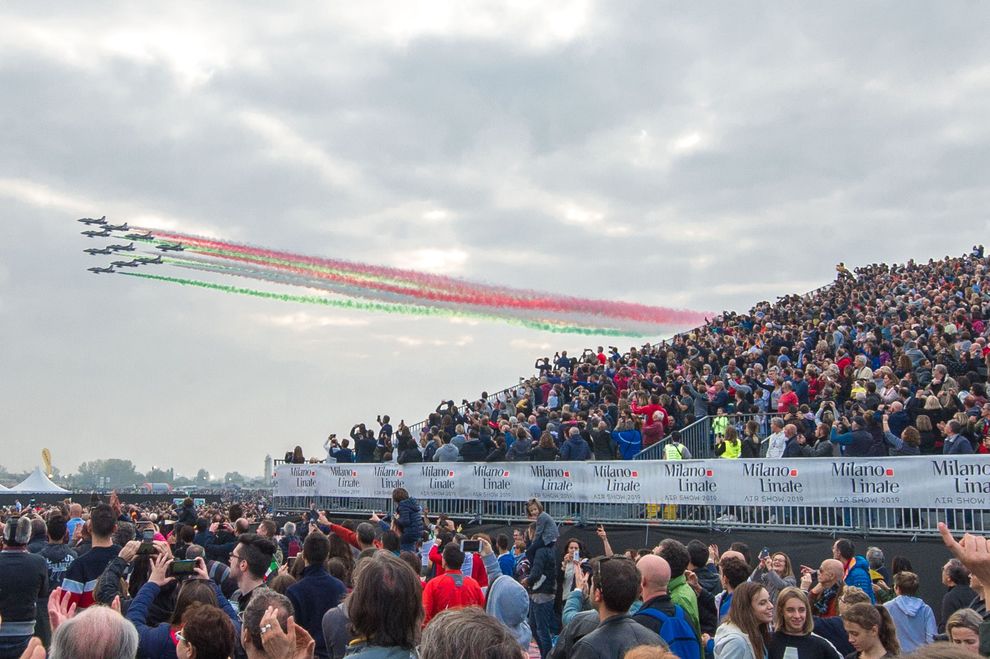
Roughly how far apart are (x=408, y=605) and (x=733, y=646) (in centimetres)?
268

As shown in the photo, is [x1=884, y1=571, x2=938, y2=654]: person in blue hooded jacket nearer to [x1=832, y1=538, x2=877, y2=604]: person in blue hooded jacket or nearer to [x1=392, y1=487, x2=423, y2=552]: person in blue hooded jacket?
[x1=832, y1=538, x2=877, y2=604]: person in blue hooded jacket

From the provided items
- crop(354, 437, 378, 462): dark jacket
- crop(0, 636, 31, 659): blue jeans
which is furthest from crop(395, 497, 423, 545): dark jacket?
crop(354, 437, 378, 462): dark jacket

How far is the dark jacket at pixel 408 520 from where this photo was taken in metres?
11.8

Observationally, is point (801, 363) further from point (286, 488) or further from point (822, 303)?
point (286, 488)

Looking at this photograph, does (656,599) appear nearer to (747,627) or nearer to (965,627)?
(747,627)

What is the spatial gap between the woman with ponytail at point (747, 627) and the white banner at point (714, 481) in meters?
8.28

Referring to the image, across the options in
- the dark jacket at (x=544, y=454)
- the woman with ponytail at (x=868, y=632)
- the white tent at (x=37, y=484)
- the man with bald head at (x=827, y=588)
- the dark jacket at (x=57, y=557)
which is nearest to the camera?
the woman with ponytail at (x=868, y=632)

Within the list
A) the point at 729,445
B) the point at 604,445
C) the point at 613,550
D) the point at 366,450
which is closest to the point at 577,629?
the point at 613,550

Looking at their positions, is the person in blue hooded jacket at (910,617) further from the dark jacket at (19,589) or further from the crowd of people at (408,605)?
the dark jacket at (19,589)

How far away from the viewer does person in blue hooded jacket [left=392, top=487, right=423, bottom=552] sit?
11.8m

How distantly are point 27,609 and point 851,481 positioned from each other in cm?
1122

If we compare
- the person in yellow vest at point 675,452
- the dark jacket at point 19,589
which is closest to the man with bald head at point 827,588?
the dark jacket at point 19,589

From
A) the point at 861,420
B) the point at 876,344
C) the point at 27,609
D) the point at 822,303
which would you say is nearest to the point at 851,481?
the point at 861,420

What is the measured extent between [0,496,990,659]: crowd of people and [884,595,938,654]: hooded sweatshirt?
1 cm
